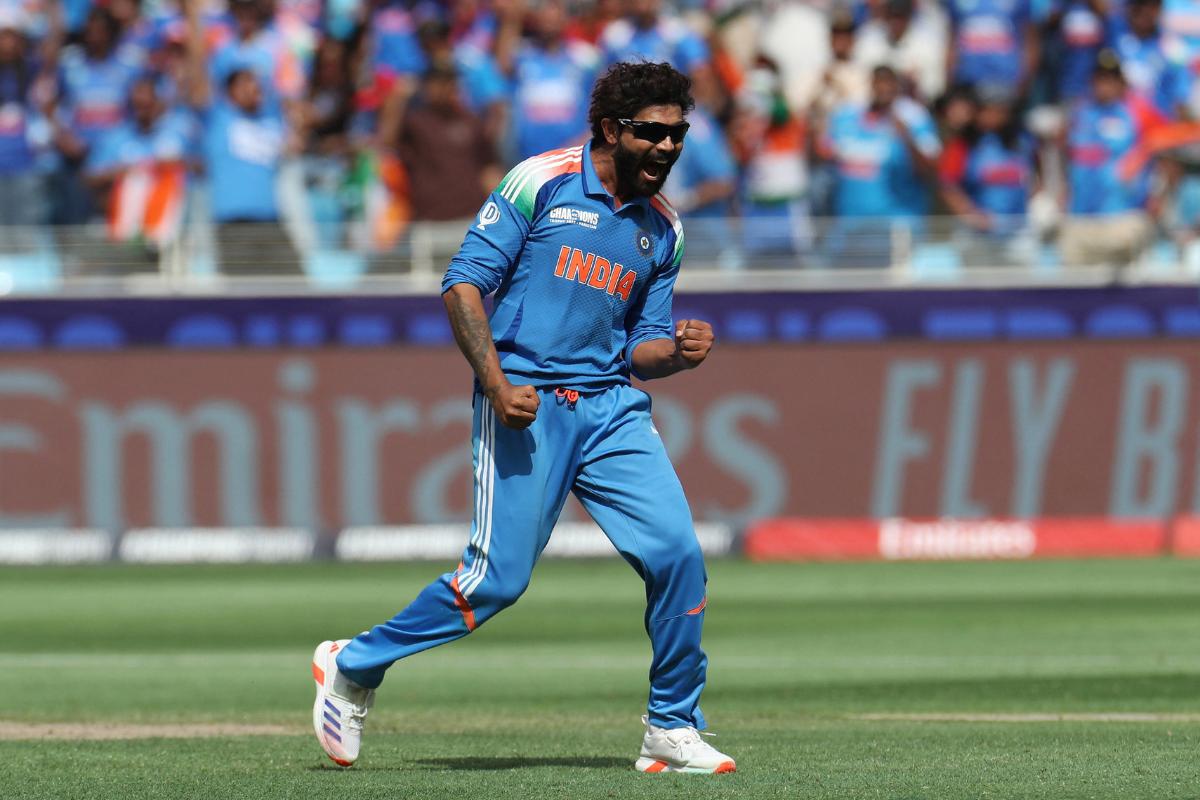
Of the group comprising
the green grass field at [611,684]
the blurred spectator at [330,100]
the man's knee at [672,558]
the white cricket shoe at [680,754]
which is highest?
the blurred spectator at [330,100]

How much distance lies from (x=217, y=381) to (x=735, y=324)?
4.45 m

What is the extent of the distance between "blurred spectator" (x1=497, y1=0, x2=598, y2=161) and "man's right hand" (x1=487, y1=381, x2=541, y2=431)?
35.9 ft

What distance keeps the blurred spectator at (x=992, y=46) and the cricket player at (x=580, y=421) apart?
1162 centimetres

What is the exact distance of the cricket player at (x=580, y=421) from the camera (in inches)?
283

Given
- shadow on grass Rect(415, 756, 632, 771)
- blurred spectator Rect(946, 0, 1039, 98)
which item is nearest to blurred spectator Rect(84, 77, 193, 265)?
blurred spectator Rect(946, 0, 1039, 98)

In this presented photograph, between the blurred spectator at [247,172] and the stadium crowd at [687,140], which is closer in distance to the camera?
the blurred spectator at [247,172]

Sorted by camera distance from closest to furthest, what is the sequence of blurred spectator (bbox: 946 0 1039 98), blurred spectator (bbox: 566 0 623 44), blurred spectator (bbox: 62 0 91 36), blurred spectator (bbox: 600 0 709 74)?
blurred spectator (bbox: 600 0 709 74)
blurred spectator (bbox: 946 0 1039 98)
blurred spectator (bbox: 566 0 623 44)
blurred spectator (bbox: 62 0 91 36)

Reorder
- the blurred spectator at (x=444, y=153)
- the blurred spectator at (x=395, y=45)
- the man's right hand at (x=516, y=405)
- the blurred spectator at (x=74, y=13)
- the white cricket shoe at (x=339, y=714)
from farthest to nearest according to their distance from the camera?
the blurred spectator at (x=74, y=13)
the blurred spectator at (x=395, y=45)
the blurred spectator at (x=444, y=153)
the white cricket shoe at (x=339, y=714)
the man's right hand at (x=516, y=405)

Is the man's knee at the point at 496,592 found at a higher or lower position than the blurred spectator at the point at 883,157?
lower

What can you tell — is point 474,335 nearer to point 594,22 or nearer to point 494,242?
point 494,242

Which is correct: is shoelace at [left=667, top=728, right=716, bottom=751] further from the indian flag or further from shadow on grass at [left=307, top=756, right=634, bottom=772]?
the indian flag

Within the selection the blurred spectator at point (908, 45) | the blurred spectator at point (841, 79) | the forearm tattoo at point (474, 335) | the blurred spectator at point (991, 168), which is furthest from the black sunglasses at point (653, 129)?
the blurred spectator at point (908, 45)

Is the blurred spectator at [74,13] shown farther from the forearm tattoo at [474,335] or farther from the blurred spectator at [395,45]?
the forearm tattoo at [474,335]

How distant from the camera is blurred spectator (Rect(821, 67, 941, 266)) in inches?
701
